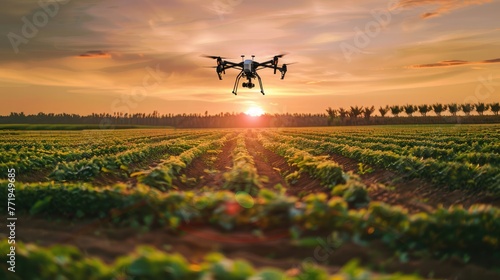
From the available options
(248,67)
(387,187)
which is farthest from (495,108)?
(387,187)

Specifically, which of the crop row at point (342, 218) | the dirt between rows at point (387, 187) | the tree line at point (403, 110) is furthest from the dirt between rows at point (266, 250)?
the tree line at point (403, 110)

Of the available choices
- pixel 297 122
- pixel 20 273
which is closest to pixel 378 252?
pixel 20 273

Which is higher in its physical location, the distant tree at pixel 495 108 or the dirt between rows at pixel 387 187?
the distant tree at pixel 495 108

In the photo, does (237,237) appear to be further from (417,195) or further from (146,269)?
(417,195)

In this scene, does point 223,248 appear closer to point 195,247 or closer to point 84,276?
point 195,247

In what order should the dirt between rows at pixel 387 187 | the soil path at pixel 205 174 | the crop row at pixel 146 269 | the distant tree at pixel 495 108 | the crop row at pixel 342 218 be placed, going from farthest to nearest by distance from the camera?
the distant tree at pixel 495 108 < the soil path at pixel 205 174 < the dirt between rows at pixel 387 187 < the crop row at pixel 342 218 < the crop row at pixel 146 269

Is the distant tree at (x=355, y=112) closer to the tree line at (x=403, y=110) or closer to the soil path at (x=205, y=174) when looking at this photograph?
the tree line at (x=403, y=110)

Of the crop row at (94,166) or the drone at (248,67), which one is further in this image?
the drone at (248,67)
